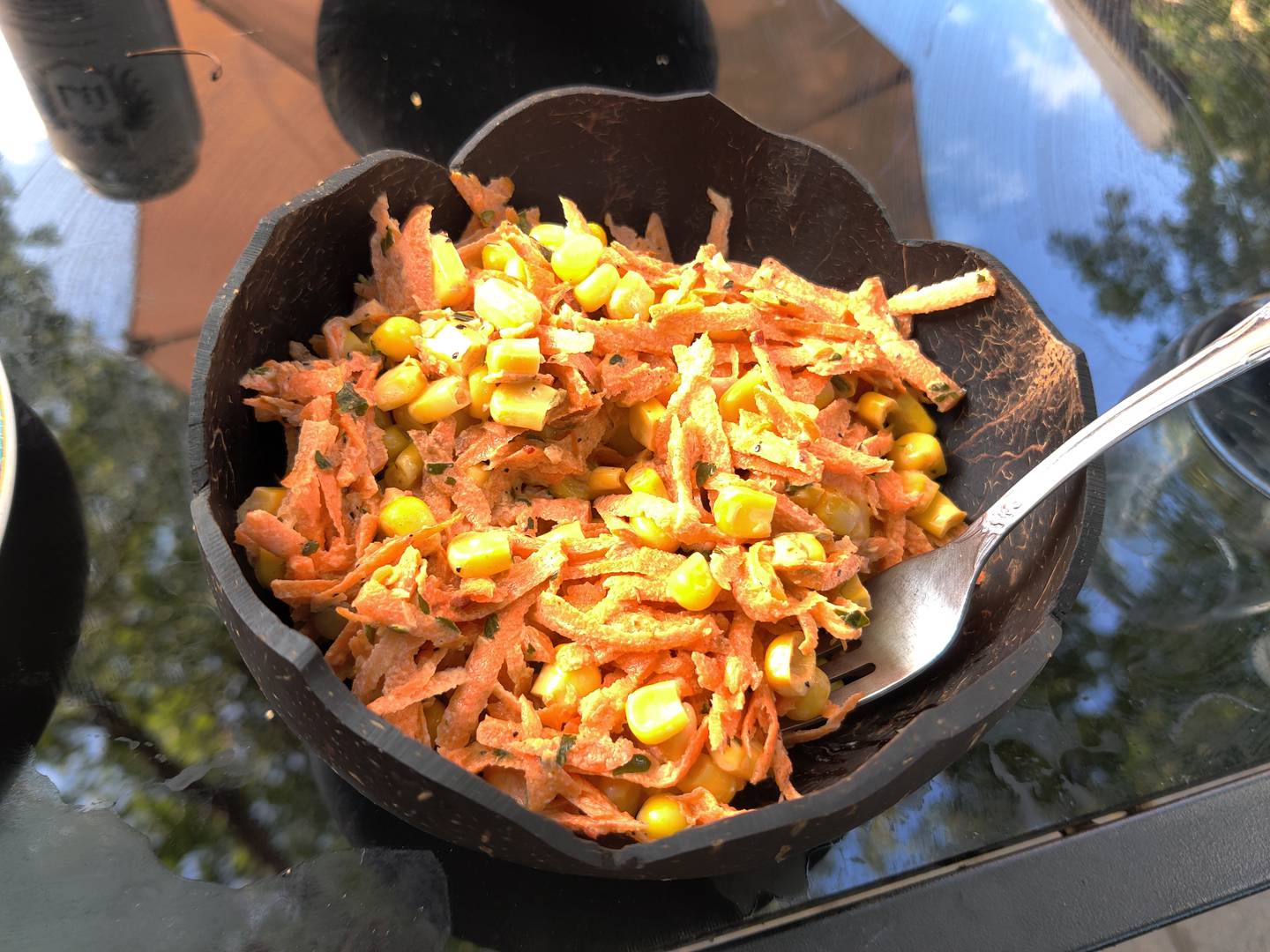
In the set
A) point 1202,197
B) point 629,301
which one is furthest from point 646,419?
point 1202,197

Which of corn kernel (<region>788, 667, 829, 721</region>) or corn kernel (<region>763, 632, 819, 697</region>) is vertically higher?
corn kernel (<region>763, 632, 819, 697</region>)

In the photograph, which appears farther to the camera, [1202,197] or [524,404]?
[1202,197]

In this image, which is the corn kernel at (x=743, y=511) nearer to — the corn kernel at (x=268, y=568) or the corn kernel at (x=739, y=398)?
the corn kernel at (x=739, y=398)

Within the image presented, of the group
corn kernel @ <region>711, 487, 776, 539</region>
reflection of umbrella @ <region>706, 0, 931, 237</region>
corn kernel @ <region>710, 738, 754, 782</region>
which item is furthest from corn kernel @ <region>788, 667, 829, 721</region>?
reflection of umbrella @ <region>706, 0, 931, 237</region>

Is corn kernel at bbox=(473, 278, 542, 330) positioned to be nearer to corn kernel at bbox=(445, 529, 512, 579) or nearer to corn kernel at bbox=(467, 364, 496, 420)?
corn kernel at bbox=(467, 364, 496, 420)

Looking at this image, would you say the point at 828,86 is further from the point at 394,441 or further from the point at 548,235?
the point at 394,441

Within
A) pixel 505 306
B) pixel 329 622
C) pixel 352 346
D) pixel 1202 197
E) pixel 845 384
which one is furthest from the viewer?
pixel 1202 197
